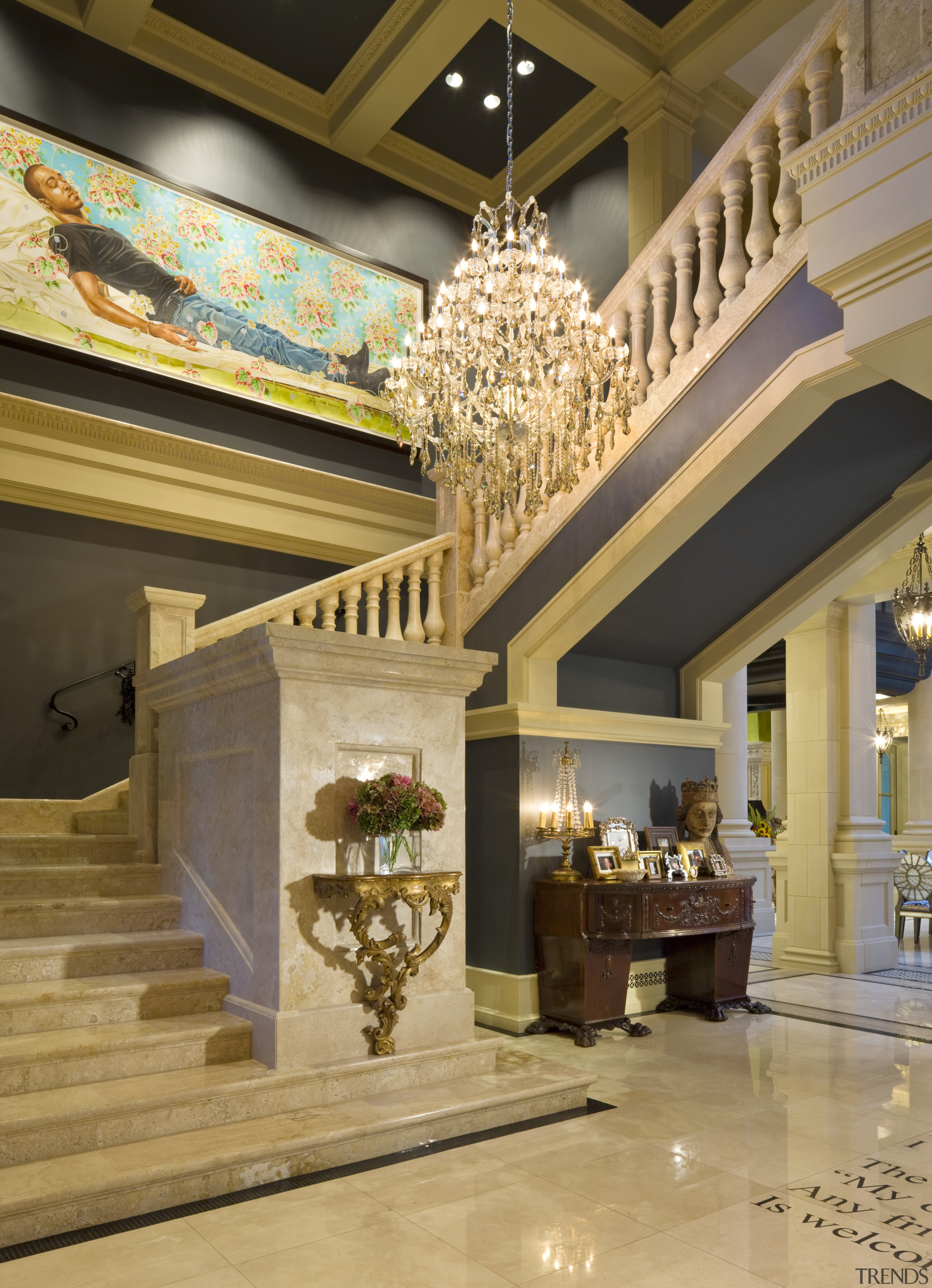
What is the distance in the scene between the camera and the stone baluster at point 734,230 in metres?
5.57

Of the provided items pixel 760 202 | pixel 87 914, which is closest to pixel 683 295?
pixel 760 202

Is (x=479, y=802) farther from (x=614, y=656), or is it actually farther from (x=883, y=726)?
(x=883, y=726)

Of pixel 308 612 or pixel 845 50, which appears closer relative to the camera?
pixel 845 50

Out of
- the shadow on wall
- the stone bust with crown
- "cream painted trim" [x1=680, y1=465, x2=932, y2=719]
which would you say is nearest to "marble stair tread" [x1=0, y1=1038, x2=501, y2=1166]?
the stone bust with crown

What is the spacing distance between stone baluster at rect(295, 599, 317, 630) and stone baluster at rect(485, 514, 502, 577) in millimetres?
1434

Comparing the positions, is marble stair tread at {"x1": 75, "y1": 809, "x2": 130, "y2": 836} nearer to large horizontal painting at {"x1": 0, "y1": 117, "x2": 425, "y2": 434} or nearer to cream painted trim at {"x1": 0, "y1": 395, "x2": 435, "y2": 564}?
cream painted trim at {"x1": 0, "y1": 395, "x2": 435, "y2": 564}

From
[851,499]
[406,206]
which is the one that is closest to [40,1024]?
[851,499]

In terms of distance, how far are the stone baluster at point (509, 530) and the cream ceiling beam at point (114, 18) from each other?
201 inches

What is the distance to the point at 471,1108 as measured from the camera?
440cm

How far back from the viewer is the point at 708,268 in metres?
5.76

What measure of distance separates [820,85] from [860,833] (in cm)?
650

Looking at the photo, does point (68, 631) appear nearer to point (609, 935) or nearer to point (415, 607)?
point (415, 607)

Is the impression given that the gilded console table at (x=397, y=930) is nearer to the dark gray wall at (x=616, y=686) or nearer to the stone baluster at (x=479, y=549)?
the dark gray wall at (x=616, y=686)

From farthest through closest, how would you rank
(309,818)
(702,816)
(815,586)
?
(815,586)
(702,816)
(309,818)
